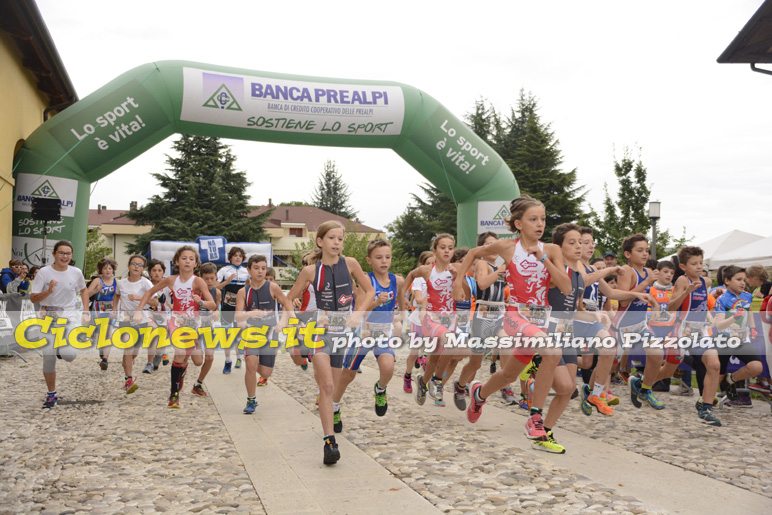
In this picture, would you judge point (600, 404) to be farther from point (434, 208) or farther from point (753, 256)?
point (434, 208)

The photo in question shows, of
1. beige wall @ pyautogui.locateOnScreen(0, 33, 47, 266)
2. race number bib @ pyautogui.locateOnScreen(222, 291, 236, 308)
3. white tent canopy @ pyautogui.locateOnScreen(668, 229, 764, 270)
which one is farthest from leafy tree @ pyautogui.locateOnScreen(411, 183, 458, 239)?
race number bib @ pyautogui.locateOnScreen(222, 291, 236, 308)

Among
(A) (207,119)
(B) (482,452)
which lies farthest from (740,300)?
(A) (207,119)

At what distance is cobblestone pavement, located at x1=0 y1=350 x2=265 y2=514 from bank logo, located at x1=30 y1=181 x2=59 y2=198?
200 inches

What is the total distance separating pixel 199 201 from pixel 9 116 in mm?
28854

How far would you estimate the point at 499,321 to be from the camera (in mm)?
7047

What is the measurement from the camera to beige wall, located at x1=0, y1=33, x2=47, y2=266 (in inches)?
514

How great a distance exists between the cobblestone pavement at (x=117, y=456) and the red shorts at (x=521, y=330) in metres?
2.36

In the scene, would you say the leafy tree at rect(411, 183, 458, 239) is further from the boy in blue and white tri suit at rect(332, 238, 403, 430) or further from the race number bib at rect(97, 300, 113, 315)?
the boy in blue and white tri suit at rect(332, 238, 403, 430)

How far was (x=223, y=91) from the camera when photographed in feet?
44.1

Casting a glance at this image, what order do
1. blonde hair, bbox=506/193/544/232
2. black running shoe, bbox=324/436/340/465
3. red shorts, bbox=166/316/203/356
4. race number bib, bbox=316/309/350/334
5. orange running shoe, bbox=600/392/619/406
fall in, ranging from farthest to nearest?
red shorts, bbox=166/316/203/356
orange running shoe, bbox=600/392/619/406
blonde hair, bbox=506/193/544/232
race number bib, bbox=316/309/350/334
black running shoe, bbox=324/436/340/465

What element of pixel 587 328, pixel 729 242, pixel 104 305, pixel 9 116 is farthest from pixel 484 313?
pixel 729 242

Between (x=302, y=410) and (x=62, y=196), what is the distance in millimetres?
8246

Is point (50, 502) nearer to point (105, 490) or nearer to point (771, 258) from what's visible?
point (105, 490)

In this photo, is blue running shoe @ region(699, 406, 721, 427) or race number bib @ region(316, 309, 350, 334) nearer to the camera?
race number bib @ region(316, 309, 350, 334)
